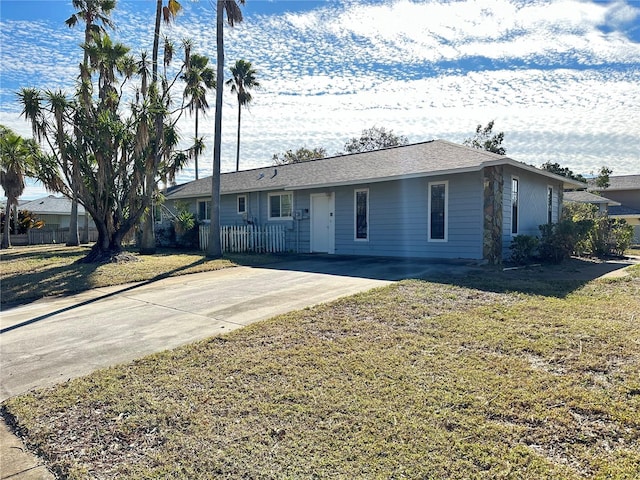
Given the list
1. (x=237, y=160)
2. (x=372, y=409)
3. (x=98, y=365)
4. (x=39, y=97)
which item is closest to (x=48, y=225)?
(x=237, y=160)

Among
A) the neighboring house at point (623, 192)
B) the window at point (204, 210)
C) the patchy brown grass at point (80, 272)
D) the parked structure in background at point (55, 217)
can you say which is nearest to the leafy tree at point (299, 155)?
the parked structure in background at point (55, 217)

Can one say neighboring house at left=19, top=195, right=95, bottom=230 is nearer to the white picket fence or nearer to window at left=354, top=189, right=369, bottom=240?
the white picket fence

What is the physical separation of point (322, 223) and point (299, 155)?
30.3 metres

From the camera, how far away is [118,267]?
451 inches

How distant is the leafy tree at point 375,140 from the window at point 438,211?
27758 millimetres

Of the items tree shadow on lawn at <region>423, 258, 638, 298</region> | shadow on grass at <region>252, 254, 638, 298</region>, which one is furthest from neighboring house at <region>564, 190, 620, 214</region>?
tree shadow on lawn at <region>423, 258, 638, 298</region>

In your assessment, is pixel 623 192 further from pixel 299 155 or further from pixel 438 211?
pixel 438 211

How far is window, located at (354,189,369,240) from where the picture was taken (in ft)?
45.7

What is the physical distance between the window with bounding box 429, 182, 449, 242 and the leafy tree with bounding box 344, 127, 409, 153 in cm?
2776

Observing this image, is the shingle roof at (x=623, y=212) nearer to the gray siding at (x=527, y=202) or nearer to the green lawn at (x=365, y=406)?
the gray siding at (x=527, y=202)

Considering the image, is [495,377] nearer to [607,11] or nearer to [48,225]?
[607,11]

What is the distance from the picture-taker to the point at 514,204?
12.5 m

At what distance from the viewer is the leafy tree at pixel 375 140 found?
39344mm

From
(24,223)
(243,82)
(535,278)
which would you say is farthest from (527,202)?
(24,223)
